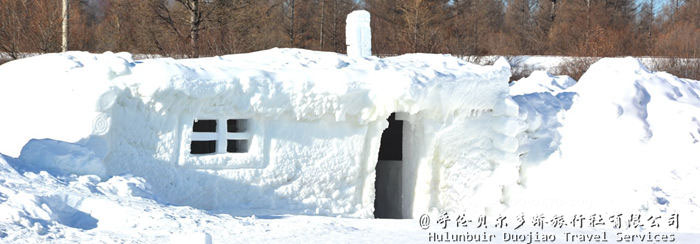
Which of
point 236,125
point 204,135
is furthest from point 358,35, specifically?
point 204,135

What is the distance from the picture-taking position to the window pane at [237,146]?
1086 cm

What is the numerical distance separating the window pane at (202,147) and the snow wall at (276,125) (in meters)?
1.21

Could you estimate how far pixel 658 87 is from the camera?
47.0ft

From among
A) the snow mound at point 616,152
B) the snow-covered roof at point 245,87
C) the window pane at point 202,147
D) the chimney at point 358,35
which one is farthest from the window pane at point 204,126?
the snow mound at point 616,152

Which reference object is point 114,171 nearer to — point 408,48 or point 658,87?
point 658,87

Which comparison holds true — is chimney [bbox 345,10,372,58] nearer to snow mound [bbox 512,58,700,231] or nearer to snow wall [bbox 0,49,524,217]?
snow wall [bbox 0,49,524,217]

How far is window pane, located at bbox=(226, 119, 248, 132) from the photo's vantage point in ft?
35.9

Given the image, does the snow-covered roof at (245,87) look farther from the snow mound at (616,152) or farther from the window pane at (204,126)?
the snow mound at (616,152)

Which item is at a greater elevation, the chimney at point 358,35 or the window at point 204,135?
the chimney at point 358,35

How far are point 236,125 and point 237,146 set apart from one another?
0.28m

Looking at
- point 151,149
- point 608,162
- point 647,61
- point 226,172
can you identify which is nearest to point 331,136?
point 226,172

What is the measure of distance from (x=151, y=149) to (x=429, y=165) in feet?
13.2

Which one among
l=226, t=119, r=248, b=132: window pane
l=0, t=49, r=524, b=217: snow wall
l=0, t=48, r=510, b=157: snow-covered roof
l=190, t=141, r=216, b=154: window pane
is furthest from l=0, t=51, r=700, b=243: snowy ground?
l=190, t=141, r=216, b=154: window pane

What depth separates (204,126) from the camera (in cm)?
1151
